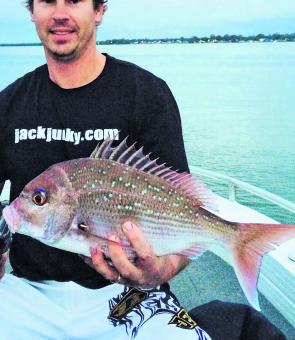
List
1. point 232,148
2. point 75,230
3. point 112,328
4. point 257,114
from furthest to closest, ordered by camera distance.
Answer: point 257,114 < point 232,148 < point 112,328 < point 75,230

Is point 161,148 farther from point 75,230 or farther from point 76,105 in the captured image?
point 75,230

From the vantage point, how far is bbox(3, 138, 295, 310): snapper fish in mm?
1843

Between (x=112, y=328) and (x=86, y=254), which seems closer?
(x=86, y=254)

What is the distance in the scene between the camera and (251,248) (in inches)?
74.9

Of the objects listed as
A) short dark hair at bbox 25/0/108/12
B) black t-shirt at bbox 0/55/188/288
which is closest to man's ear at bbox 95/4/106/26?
short dark hair at bbox 25/0/108/12

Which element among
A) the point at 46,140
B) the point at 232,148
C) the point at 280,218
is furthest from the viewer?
the point at 232,148

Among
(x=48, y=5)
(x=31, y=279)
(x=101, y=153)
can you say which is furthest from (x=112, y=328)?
(x=48, y=5)

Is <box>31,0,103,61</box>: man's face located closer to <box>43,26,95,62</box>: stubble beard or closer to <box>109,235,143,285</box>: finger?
<box>43,26,95,62</box>: stubble beard

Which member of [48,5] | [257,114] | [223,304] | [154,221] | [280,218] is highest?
[48,5]

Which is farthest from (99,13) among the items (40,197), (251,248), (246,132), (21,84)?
(246,132)

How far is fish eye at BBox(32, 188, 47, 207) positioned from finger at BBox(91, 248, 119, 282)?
23 centimetres

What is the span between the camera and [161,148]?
2.36 metres

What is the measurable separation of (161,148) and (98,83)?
41cm

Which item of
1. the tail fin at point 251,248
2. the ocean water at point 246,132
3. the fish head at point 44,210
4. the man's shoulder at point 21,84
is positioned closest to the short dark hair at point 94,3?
the man's shoulder at point 21,84
